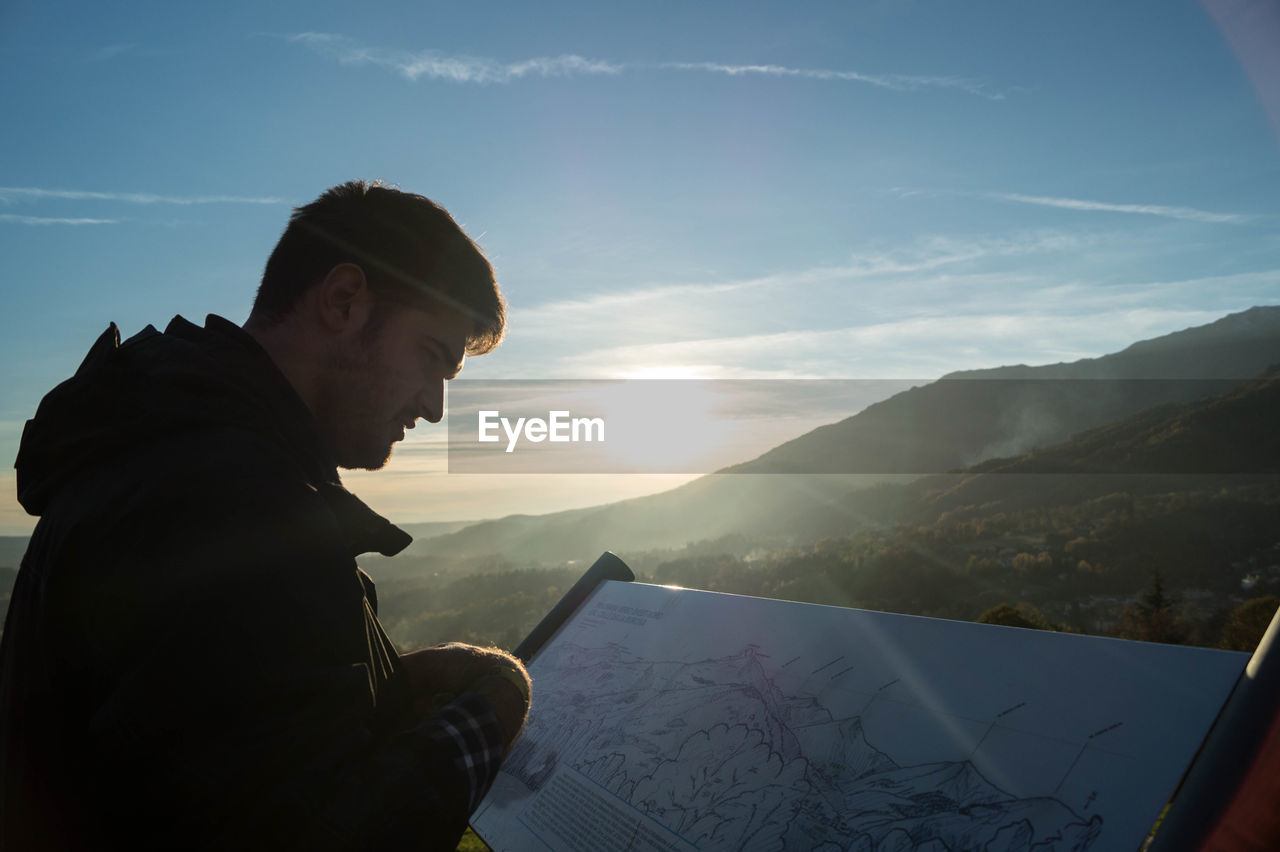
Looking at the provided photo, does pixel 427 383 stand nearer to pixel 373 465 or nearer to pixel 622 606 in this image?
pixel 373 465

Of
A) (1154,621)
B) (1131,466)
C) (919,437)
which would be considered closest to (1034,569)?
(1154,621)

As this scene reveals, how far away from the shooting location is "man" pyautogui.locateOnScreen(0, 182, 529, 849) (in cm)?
101

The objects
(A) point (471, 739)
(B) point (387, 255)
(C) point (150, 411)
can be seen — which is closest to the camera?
(C) point (150, 411)

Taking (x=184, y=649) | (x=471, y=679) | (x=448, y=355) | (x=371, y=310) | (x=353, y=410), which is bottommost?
(x=471, y=679)

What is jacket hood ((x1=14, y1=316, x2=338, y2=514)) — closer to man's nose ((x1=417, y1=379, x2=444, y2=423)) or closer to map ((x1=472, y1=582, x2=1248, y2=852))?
man's nose ((x1=417, y1=379, x2=444, y2=423))

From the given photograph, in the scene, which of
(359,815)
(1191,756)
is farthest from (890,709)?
(359,815)

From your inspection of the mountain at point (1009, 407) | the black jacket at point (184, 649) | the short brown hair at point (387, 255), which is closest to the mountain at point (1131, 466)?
the mountain at point (1009, 407)

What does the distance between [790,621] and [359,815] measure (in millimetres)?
1717

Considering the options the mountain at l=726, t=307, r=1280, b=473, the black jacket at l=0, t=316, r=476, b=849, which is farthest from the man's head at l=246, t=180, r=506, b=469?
the mountain at l=726, t=307, r=1280, b=473

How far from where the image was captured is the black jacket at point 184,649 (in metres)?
1.01

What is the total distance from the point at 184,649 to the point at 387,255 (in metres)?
1.44

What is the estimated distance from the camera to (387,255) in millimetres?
2104

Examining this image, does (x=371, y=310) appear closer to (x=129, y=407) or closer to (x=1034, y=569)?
(x=129, y=407)

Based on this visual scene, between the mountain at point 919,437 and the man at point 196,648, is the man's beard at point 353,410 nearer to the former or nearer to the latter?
the man at point 196,648
